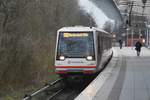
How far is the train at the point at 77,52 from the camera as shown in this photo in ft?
68.6

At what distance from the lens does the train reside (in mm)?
20922

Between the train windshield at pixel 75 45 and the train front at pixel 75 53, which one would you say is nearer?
the train front at pixel 75 53

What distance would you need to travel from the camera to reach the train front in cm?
2091

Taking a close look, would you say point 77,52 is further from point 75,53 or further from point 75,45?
point 75,45

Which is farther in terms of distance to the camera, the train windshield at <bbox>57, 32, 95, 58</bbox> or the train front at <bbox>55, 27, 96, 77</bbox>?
the train windshield at <bbox>57, 32, 95, 58</bbox>

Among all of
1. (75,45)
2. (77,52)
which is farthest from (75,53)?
(75,45)

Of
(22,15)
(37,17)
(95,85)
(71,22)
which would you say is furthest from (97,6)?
(95,85)

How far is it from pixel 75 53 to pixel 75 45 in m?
0.47

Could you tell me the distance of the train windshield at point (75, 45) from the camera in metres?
21.2

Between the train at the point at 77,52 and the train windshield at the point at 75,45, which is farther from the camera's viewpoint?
the train windshield at the point at 75,45

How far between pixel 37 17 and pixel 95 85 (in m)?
11.5

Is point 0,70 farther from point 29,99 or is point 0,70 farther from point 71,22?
point 71,22

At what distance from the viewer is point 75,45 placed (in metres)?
21.6

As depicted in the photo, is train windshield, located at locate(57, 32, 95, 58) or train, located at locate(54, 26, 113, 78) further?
train windshield, located at locate(57, 32, 95, 58)
